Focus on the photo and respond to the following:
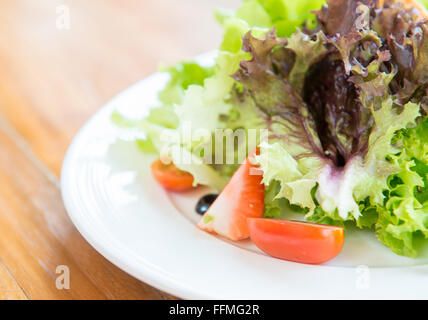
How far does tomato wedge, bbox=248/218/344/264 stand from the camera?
4.24 ft

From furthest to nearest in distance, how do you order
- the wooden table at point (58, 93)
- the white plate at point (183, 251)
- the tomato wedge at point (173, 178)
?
the tomato wedge at point (173, 178), the wooden table at point (58, 93), the white plate at point (183, 251)

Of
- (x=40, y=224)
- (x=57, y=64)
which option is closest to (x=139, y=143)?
(x=40, y=224)

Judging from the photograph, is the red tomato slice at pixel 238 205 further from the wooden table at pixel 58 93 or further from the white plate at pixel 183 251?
the wooden table at pixel 58 93

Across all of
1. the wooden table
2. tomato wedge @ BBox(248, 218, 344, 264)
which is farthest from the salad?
the wooden table

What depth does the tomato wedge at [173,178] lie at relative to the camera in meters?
1.68

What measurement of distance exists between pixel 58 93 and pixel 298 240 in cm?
155

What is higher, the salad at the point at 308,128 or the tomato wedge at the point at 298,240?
the salad at the point at 308,128

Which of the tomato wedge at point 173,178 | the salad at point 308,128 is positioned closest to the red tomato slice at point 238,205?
the salad at point 308,128

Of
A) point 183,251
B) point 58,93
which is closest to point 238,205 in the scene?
point 183,251

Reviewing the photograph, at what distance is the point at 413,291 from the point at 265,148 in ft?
1.63

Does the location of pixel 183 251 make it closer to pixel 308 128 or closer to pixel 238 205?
pixel 238 205

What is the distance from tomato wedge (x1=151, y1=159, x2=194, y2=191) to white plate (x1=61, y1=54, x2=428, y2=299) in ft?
0.09

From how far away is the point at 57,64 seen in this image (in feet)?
8.85
